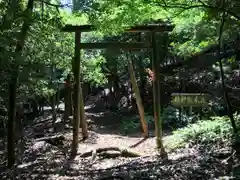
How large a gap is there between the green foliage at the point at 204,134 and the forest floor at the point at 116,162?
0.25m

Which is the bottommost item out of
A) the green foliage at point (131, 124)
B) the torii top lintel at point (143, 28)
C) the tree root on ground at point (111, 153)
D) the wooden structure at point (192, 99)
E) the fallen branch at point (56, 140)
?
the tree root on ground at point (111, 153)

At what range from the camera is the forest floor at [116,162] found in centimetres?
590

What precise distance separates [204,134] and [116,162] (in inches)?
91.1

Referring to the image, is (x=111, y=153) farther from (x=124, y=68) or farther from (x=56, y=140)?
(x=124, y=68)

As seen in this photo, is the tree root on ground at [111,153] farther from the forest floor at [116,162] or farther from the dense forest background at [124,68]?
the dense forest background at [124,68]

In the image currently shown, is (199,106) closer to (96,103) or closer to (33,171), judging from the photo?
(33,171)

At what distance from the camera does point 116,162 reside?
28.8 ft

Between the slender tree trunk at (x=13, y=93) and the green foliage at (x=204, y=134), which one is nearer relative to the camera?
the slender tree trunk at (x=13, y=93)

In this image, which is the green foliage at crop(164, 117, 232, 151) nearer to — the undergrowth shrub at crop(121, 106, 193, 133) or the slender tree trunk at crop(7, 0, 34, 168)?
the slender tree trunk at crop(7, 0, 34, 168)

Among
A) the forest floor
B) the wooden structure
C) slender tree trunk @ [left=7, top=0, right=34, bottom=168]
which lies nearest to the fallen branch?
the forest floor

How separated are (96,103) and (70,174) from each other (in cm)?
1572

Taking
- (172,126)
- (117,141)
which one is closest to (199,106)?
(172,126)

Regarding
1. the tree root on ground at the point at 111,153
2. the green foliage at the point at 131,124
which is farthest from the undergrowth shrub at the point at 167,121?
the tree root on ground at the point at 111,153

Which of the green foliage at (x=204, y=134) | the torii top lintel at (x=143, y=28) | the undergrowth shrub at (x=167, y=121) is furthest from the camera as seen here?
the undergrowth shrub at (x=167, y=121)
